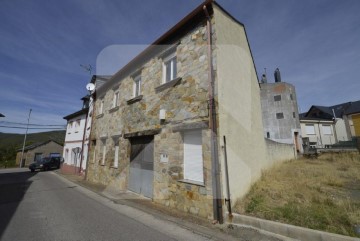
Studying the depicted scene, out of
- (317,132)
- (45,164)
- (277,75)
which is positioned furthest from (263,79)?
(45,164)

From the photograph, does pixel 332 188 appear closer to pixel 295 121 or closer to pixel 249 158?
pixel 249 158

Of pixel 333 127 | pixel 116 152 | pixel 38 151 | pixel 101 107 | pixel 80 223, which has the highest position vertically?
pixel 333 127

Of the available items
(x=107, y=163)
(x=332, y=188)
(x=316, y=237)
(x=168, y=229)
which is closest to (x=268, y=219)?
(x=316, y=237)

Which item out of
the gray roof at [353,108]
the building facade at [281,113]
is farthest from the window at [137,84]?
the gray roof at [353,108]

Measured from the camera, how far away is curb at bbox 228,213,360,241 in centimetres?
313

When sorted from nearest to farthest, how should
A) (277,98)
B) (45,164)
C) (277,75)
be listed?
(45,164) → (277,98) → (277,75)

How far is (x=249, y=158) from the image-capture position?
22.5 feet

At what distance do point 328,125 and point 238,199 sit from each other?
32.9 metres

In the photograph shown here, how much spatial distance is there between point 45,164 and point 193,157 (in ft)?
77.7

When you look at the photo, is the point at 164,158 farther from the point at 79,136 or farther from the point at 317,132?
the point at 317,132

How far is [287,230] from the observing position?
3629 mm

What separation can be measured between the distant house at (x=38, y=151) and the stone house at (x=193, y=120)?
32715mm

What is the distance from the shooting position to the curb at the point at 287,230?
3133mm

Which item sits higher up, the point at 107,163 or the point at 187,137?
the point at 187,137
